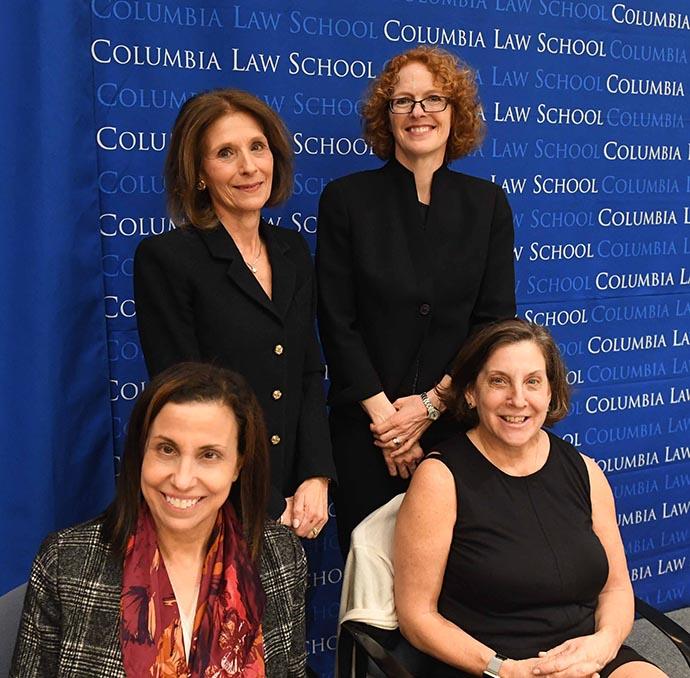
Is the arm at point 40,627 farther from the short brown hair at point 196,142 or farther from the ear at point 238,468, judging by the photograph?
the short brown hair at point 196,142

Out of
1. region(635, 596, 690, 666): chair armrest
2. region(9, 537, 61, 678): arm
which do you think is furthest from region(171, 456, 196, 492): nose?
region(635, 596, 690, 666): chair armrest

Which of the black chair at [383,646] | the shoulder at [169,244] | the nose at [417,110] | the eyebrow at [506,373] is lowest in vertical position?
the black chair at [383,646]

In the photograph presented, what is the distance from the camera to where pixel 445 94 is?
2.12m

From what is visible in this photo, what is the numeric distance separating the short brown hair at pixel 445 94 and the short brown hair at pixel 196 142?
365 mm

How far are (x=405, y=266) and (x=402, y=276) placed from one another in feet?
0.11

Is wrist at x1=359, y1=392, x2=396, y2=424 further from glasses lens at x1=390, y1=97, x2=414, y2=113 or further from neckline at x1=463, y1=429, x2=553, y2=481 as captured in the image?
glasses lens at x1=390, y1=97, x2=414, y2=113

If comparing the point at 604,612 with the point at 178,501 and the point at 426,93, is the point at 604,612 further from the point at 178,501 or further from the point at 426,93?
the point at 426,93

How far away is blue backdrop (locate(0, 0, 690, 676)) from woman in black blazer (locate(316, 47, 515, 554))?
0.36 meters

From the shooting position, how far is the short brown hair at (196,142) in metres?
1.83

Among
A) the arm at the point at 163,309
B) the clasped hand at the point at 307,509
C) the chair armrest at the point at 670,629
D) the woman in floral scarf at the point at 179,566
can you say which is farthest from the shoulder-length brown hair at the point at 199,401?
the chair armrest at the point at 670,629

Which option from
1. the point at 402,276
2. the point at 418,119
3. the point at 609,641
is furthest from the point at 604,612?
the point at 418,119

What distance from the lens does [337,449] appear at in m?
2.30

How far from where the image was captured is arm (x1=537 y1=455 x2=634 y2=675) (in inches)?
75.9

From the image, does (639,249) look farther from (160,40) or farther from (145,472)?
(145,472)
